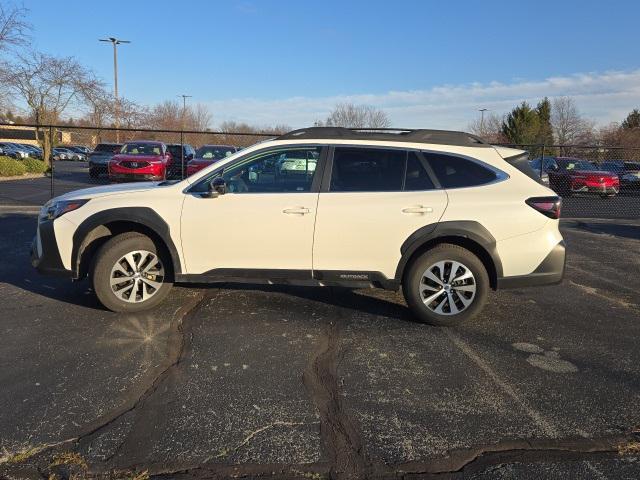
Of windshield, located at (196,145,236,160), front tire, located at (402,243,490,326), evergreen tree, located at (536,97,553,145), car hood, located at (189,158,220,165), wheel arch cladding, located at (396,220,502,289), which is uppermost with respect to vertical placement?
evergreen tree, located at (536,97,553,145)

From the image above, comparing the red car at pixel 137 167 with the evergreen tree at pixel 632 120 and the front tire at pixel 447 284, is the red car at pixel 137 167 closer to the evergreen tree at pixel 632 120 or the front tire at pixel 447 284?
the front tire at pixel 447 284

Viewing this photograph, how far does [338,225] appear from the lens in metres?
4.93

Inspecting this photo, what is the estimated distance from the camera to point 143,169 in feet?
55.8

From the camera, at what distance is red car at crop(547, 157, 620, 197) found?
59.2ft

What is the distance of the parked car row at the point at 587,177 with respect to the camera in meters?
18.1

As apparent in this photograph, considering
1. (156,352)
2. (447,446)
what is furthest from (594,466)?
(156,352)

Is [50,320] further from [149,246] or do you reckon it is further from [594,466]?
[594,466]

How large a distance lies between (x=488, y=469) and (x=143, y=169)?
52.9 ft

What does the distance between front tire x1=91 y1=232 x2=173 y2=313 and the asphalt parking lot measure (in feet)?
0.67

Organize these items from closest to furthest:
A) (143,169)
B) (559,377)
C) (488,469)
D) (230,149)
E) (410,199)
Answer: (488,469), (559,377), (410,199), (143,169), (230,149)

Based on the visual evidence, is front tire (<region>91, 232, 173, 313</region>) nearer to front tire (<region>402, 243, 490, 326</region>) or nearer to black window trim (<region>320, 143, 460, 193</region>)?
black window trim (<region>320, 143, 460, 193</region>)

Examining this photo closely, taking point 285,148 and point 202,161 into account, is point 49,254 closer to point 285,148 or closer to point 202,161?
point 285,148

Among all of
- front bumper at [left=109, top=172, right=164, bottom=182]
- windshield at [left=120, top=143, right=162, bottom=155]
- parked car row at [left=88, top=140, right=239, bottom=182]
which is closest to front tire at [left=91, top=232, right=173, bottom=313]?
parked car row at [left=88, top=140, right=239, bottom=182]

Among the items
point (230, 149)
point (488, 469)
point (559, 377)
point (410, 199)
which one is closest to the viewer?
point (488, 469)
